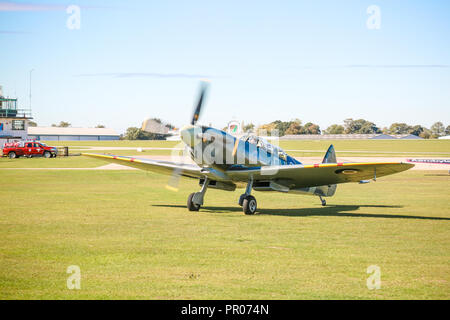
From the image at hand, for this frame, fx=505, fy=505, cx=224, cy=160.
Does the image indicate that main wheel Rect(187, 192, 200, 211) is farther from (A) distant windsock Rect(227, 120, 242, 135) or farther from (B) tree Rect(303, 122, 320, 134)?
(B) tree Rect(303, 122, 320, 134)

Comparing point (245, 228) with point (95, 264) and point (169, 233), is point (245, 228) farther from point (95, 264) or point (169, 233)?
point (95, 264)

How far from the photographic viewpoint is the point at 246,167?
54.9 feet

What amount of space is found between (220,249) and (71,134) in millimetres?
185918

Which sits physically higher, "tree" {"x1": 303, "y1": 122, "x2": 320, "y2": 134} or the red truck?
"tree" {"x1": 303, "y1": 122, "x2": 320, "y2": 134}

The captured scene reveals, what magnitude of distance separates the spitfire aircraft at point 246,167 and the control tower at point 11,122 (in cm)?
6467

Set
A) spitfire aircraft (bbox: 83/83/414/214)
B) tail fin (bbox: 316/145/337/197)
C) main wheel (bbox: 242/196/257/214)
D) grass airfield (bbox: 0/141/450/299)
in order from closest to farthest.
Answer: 1. grass airfield (bbox: 0/141/450/299)
2. spitfire aircraft (bbox: 83/83/414/214)
3. main wheel (bbox: 242/196/257/214)
4. tail fin (bbox: 316/145/337/197)

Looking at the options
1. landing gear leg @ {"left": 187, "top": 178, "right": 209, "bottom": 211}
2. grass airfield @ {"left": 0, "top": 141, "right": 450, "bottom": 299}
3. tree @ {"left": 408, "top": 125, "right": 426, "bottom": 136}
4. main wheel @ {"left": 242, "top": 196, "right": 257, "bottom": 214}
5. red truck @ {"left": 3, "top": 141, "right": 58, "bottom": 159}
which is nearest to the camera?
grass airfield @ {"left": 0, "top": 141, "right": 450, "bottom": 299}

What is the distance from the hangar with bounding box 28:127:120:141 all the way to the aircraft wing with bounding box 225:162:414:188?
575 feet

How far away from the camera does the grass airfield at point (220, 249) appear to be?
7.62 m

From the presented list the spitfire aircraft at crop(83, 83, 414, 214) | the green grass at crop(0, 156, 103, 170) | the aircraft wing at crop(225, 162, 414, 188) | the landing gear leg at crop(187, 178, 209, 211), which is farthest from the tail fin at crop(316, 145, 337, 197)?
the green grass at crop(0, 156, 103, 170)

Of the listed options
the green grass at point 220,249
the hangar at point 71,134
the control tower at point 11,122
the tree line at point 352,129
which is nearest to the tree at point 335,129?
the tree line at point 352,129

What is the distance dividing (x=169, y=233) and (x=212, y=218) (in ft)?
10.2

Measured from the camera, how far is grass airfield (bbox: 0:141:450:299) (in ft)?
25.0

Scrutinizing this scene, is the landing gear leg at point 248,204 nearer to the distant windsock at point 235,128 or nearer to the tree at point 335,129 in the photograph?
the distant windsock at point 235,128
